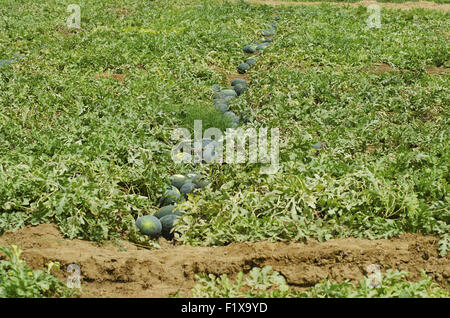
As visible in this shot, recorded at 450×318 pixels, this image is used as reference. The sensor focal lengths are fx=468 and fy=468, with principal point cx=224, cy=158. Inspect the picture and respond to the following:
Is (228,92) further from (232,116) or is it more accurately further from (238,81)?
(232,116)

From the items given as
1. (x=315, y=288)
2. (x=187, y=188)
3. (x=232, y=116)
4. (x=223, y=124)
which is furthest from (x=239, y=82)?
(x=315, y=288)

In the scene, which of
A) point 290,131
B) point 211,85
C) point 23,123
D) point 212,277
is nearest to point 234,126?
point 290,131

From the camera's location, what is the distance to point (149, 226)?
447cm

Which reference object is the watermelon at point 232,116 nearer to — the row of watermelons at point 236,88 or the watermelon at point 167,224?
the row of watermelons at point 236,88

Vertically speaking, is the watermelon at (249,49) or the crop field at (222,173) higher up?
the watermelon at (249,49)

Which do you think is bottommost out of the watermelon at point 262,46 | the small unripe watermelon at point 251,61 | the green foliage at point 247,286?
the green foliage at point 247,286

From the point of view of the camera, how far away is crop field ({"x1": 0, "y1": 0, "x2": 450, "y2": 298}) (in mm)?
3666

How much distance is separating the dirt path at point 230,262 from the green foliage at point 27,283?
0.21 m

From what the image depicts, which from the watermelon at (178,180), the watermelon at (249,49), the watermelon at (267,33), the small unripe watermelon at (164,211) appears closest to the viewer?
the small unripe watermelon at (164,211)

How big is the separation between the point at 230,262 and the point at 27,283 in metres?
1.51

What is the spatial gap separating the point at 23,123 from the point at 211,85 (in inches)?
123

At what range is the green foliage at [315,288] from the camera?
10.5 feet

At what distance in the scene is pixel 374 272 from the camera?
11.8 feet

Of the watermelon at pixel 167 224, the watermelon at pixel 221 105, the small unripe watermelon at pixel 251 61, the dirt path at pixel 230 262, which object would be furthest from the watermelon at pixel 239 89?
the dirt path at pixel 230 262
